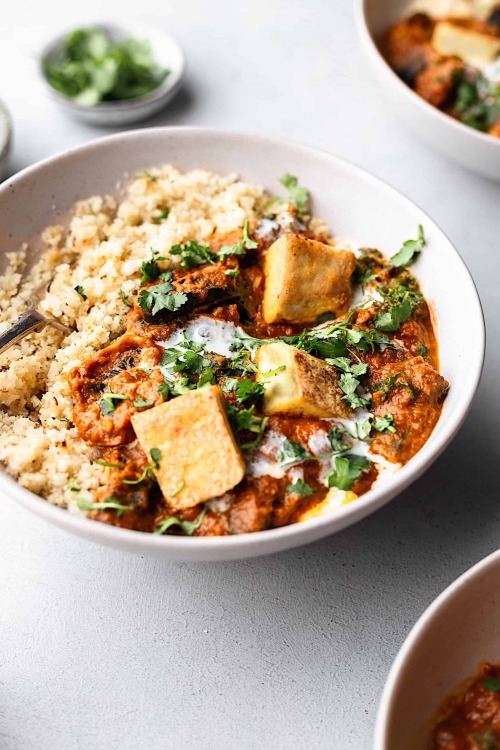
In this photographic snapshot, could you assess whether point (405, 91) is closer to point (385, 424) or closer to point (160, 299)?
point (160, 299)

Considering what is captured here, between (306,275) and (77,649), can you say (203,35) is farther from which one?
(77,649)

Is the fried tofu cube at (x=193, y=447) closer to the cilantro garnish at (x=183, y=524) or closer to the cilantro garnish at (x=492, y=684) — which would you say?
the cilantro garnish at (x=183, y=524)

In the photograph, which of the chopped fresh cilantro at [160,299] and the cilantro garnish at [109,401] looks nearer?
the cilantro garnish at [109,401]

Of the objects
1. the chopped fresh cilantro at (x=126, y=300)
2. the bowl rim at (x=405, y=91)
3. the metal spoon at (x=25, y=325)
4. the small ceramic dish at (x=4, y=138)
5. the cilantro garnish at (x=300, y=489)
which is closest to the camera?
the cilantro garnish at (x=300, y=489)

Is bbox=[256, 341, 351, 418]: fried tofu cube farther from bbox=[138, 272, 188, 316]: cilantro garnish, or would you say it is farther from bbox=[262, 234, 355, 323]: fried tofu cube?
bbox=[138, 272, 188, 316]: cilantro garnish

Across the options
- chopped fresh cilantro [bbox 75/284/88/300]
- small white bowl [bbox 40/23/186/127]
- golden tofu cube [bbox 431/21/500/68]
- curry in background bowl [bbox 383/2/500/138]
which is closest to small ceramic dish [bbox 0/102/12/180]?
small white bowl [bbox 40/23/186/127]

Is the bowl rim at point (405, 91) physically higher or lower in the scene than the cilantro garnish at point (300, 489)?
higher

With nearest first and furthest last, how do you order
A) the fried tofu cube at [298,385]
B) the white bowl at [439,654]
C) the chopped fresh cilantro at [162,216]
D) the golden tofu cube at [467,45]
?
1. the white bowl at [439,654]
2. the fried tofu cube at [298,385]
3. the chopped fresh cilantro at [162,216]
4. the golden tofu cube at [467,45]

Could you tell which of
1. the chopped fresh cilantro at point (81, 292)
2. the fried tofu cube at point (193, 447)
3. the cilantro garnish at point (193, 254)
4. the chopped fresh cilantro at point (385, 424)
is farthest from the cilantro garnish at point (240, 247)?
the chopped fresh cilantro at point (385, 424)
